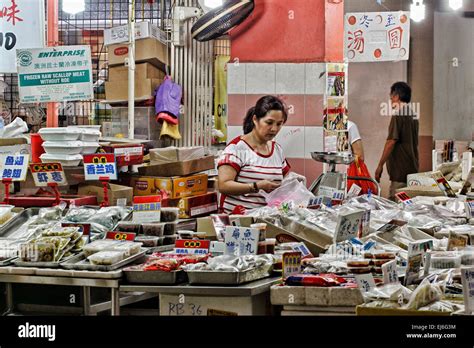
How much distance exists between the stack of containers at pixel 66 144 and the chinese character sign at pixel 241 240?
10.0 feet

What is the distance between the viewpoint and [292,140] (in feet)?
24.2

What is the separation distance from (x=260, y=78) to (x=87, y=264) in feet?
12.7

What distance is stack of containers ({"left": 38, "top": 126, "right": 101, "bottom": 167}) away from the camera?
6.80m

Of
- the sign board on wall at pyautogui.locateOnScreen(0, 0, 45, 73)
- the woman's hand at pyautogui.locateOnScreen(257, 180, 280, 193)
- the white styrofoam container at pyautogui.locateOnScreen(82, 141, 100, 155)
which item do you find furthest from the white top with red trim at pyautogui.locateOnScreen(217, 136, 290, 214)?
the sign board on wall at pyautogui.locateOnScreen(0, 0, 45, 73)

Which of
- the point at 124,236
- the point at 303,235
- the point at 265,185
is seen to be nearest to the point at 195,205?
the point at 265,185

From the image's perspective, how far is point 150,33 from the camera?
31.5 feet

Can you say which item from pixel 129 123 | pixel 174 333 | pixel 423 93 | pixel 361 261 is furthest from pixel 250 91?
pixel 423 93

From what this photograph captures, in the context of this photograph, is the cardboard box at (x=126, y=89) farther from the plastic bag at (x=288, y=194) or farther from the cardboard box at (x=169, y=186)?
the plastic bag at (x=288, y=194)

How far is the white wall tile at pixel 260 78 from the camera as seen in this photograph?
24.4 ft

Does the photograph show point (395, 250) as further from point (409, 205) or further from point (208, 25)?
point (208, 25)

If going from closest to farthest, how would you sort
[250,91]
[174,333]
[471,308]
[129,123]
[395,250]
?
1. [471,308]
2. [174,333]
3. [395,250]
4. [250,91]
5. [129,123]

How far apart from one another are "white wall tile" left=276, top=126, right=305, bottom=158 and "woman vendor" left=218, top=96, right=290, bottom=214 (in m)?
0.89

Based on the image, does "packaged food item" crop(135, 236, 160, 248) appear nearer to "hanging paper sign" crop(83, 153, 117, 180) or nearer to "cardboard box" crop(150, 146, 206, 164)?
"hanging paper sign" crop(83, 153, 117, 180)

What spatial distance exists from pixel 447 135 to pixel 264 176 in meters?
7.59
